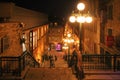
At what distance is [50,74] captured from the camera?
15.0 meters

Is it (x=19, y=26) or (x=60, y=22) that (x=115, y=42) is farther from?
(x=60, y=22)

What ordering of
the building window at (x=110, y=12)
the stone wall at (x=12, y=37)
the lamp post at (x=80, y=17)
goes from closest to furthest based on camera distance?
1. the lamp post at (x=80, y=17)
2. the stone wall at (x=12, y=37)
3. the building window at (x=110, y=12)

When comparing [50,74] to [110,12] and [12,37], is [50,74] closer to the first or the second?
[12,37]

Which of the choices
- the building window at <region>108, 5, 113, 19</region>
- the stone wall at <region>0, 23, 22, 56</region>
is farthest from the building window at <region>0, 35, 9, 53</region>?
the building window at <region>108, 5, 113, 19</region>

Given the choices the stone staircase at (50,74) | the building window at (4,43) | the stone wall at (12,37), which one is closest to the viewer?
the stone staircase at (50,74)

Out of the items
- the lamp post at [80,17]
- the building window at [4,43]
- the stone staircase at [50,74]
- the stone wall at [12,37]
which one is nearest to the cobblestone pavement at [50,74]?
the stone staircase at [50,74]

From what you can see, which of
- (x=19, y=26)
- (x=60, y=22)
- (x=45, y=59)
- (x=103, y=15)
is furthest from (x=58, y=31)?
(x=19, y=26)

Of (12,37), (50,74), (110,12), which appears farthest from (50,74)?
(110,12)

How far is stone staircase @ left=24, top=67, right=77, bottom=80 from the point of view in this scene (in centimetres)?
1412

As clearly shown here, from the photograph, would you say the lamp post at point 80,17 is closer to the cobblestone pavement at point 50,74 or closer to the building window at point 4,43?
the cobblestone pavement at point 50,74

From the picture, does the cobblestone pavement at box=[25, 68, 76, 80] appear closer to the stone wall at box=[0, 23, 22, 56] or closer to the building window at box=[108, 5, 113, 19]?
the stone wall at box=[0, 23, 22, 56]

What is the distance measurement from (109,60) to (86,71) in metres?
5.66

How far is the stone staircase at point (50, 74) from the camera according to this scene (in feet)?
46.3

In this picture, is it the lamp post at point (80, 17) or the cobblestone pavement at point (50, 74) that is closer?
the cobblestone pavement at point (50, 74)
